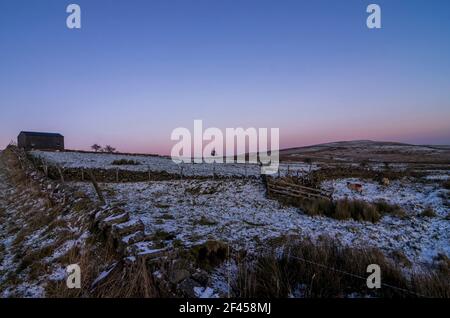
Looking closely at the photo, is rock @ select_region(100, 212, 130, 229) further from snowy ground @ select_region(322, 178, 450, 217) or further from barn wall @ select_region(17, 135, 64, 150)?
barn wall @ select_region(17, 135, 64, 150)

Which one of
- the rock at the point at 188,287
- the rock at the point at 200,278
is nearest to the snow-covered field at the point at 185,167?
the rock at the point at 200,278

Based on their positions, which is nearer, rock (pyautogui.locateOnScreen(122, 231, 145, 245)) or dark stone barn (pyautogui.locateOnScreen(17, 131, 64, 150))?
rock (pyautogui.locateOnScreen(122, 231, 145, 245))

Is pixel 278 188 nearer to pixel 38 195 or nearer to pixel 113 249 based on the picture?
pixel 113 249

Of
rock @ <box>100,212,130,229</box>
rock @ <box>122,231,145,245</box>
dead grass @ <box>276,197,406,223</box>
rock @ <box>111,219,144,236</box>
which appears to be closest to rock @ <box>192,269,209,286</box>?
rock @ <box>122,231,145,245</box>

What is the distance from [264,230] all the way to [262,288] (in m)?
4.06

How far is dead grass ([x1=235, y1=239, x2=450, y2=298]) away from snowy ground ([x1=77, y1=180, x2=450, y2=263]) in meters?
1.84

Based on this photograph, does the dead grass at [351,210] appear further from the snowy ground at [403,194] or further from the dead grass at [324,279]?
the dead grass at [324,279]

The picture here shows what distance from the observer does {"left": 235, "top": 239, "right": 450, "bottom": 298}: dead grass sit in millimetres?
3846

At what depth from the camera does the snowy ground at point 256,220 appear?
733cm

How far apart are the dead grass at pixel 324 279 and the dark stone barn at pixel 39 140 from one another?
67379 mm

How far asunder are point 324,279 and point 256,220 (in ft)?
16.8

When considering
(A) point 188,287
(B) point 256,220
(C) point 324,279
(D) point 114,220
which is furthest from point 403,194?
(D) point 114,220
